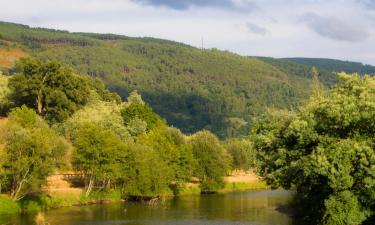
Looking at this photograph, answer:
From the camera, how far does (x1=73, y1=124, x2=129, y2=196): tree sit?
90500 mm

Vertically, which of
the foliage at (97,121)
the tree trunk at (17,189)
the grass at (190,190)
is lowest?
the grass at (190,190)

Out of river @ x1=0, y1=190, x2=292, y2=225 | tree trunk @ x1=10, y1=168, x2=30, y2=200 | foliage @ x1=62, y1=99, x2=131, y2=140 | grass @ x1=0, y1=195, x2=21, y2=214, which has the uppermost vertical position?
foliage @ x1=62, y1=99, x2=131, y2=140

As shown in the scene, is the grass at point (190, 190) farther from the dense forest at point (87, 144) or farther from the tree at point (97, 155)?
the tree at point (97, 155)

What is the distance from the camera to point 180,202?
98.5 meters

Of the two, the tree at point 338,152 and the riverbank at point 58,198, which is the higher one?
the tree at point 338,152

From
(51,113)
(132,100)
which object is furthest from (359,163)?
(132,100)

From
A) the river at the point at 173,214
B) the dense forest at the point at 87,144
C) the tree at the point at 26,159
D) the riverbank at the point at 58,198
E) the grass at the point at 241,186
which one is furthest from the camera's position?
the grass at the point at 241,186

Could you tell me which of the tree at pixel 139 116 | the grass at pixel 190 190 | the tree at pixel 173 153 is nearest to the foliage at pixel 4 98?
the tree at pixel 139 116

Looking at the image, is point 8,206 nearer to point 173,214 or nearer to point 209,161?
point 173,214

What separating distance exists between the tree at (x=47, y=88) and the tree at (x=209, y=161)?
28129 millimetres

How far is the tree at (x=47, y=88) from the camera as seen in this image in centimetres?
11744

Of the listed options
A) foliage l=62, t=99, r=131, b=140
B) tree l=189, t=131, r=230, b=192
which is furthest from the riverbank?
foliage l=62, t=99, r=131, b=140

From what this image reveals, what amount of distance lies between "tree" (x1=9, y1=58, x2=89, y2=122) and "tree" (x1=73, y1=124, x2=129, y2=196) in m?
27.0

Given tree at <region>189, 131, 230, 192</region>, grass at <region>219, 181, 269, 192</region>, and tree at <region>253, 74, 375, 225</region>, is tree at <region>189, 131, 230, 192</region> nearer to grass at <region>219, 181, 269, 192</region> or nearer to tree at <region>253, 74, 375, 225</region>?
grass at <region>219, 181, 269, 192</region>
